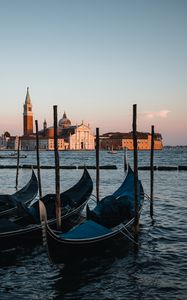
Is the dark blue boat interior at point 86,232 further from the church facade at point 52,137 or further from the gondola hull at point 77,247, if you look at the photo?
the church facade at point 52,137

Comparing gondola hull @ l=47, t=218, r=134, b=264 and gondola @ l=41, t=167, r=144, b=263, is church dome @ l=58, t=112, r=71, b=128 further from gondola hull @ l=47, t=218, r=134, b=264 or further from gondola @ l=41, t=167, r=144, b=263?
gondola hull @ l=47, t=218, r=134, b=264

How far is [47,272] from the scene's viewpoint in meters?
8.55

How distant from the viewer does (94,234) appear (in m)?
9.07

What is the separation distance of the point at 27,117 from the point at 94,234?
13961cm

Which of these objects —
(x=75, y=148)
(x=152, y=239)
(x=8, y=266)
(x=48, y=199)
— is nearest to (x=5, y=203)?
(x=48, y=199)

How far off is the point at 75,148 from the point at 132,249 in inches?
5355

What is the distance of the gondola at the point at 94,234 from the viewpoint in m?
8.32

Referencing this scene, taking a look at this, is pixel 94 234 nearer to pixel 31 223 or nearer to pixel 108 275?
pixel 108 275

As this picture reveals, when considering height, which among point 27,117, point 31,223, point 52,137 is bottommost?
point 31,223

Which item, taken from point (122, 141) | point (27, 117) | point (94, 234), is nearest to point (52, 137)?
point (27, 117)

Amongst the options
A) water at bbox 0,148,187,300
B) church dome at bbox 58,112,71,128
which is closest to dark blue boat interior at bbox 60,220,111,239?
water at bbox 0,148,187,300

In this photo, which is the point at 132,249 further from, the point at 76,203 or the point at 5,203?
the point at 5,203

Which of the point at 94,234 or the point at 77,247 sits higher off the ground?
the point at 94,234

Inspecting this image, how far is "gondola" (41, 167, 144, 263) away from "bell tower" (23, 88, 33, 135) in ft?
448
